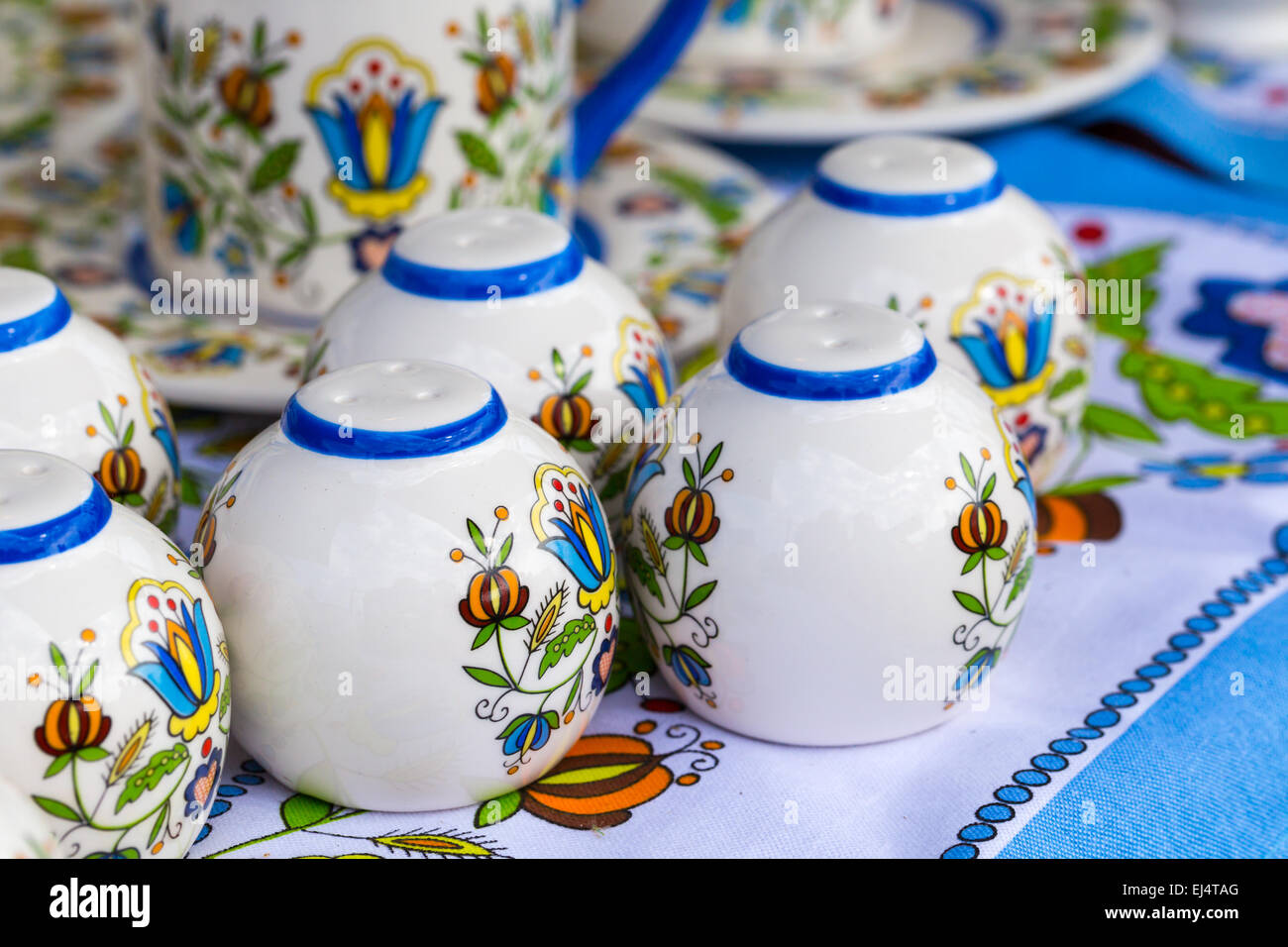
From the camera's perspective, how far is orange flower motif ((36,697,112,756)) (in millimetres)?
365

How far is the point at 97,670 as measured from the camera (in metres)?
0.37

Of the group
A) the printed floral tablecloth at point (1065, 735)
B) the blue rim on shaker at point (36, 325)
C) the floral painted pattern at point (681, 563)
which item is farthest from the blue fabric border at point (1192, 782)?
the blue rim on shaker at point (36, 325)

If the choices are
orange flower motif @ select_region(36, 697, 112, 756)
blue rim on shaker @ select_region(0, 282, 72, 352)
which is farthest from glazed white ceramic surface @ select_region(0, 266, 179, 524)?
orange flower motif @ select_region(36, 697, 112, 756)

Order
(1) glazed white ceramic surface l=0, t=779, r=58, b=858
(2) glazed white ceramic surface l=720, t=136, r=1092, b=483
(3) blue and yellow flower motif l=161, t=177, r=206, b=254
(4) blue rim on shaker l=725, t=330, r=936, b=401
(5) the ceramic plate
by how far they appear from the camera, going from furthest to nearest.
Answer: (5) the ceramic plate
(3) blue and yellow flower motif l=161, t=177, r=206, b=254
(2) glazed white ceramic surface l=720, t=136, r=1092, b=483
(4) blue rim on shaker l=725, t=330, r=936, b=401
(1) glazed white ceramic surface l=0, t=779, r=58, b=858

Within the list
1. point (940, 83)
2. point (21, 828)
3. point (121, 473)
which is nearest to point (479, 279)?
point (121, 473)

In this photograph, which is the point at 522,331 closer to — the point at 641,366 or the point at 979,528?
the point at 641,366

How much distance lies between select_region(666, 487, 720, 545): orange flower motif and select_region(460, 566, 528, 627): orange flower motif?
6cm

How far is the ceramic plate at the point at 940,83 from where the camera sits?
2.82 ft

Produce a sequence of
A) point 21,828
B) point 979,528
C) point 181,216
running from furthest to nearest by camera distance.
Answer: point 181,216, point 979,528, point 21,828

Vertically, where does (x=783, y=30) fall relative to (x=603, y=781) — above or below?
above

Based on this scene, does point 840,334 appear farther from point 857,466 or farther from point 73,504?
point 73,504

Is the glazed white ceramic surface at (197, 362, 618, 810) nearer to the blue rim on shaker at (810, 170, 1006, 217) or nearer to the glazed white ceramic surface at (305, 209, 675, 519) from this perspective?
the glazed white ceramic surface at (305, 209, 675, 519)

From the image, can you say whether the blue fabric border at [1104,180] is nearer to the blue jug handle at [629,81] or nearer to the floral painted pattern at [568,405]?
the blue jug handle at [629,81]

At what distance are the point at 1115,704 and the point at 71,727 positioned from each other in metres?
0.31
